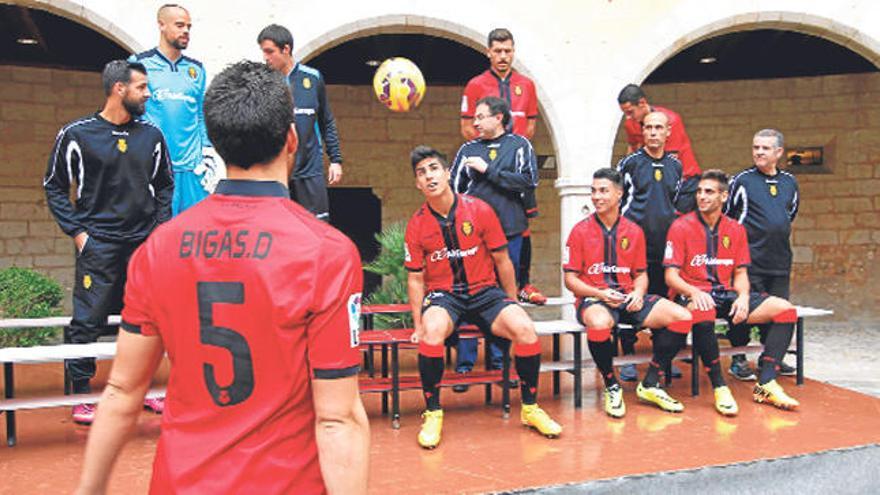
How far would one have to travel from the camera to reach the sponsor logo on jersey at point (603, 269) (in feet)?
17.0

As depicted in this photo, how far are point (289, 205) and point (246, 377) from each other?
355mm

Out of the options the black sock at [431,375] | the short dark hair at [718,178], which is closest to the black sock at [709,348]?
the short dark hair at [718,178]

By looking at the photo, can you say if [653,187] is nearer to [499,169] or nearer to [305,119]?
[499,169]

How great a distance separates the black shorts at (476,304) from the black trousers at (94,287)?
1.79m

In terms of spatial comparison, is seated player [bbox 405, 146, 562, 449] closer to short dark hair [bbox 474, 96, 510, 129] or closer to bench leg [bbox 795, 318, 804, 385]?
short dark hair [bbox 474, 96, 510, 129]

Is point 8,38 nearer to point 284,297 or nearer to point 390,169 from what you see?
point 390,169

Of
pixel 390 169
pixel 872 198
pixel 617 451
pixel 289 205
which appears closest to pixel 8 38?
pixel 390 169

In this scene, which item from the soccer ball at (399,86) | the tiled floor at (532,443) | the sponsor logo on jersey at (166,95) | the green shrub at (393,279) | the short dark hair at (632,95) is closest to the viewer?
the tiled floor at (532,443)

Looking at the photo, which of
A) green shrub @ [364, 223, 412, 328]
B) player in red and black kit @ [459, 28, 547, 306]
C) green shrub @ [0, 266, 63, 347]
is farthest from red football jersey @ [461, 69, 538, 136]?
green shrub @ [0, 266, 63, 347]

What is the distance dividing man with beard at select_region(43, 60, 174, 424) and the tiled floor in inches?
26.8

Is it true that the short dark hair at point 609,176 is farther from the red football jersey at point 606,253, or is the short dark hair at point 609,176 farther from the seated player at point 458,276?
the seated player at point 458,276

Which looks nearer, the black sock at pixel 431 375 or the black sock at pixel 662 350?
the black sock at pixel 431 375

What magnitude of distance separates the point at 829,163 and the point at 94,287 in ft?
34.6

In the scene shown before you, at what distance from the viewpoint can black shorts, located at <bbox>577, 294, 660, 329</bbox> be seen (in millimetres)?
5051
